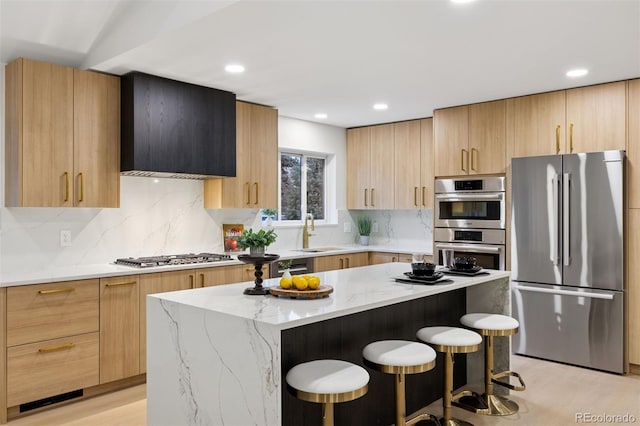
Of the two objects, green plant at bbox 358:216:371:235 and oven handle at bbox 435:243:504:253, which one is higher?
green plant at bbox 358:216:371:235

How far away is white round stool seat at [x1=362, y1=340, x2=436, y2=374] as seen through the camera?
2367 mm

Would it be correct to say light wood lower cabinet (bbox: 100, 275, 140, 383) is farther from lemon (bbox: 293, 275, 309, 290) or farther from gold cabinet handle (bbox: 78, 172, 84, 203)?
lemon (bbox: 293, 275, 309, 290)

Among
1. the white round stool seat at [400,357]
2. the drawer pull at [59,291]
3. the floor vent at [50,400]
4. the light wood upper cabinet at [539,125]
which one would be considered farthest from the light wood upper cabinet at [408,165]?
the floor vent at [50,400]

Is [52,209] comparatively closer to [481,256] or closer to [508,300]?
[508,300]

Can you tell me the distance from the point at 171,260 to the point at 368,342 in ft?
6.25

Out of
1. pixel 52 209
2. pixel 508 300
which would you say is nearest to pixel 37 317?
pixel 52 209

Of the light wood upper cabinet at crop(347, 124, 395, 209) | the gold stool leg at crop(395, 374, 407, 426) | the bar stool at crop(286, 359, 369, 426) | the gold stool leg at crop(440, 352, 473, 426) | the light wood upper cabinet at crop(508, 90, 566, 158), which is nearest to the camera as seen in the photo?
the bar stool at crop(286, 359, 369, 426)

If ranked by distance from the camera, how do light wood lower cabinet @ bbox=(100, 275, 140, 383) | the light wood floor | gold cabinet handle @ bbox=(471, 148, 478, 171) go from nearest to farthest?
the light wood floor → light wood lower cabinet @ bbox=(100, 275, 140, 383) → gold cabinet handle @ bbox=(471, 148, 478, 171)

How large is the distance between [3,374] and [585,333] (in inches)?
171

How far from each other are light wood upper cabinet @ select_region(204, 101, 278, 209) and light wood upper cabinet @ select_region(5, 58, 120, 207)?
3.31 feet

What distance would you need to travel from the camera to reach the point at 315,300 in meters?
2.50

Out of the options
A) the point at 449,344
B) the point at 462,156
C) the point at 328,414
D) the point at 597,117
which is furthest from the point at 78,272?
the point at 597,117

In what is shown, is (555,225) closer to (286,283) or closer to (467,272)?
(467,272)

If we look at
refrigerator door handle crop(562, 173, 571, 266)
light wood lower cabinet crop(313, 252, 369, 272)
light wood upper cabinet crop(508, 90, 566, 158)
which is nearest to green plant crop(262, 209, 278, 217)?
light wood lower cabinet crop(313, 252, 369, 272)
